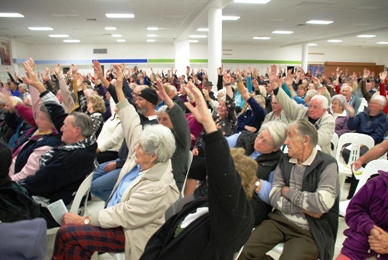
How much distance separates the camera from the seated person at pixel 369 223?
1.62 metres

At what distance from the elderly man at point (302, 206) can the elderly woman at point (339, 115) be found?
9.27 feet

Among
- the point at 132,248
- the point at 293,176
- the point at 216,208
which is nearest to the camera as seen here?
the point at 216,208

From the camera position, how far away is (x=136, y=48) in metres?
19.4

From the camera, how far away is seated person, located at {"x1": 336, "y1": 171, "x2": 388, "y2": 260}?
1.62 m

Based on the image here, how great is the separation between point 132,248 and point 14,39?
18117mm

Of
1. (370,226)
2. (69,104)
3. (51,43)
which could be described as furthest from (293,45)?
(370,226)

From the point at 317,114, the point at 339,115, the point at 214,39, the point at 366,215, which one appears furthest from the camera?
the point at 214,39

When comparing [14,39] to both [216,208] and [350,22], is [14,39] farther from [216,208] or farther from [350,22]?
[216,208]

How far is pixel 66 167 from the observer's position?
2.19 metres

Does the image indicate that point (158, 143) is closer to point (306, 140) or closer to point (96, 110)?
point (306, 140)

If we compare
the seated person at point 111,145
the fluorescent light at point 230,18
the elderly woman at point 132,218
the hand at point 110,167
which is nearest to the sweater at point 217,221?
the elderly woman at point 132,218

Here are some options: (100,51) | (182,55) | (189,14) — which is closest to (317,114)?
(189,14)

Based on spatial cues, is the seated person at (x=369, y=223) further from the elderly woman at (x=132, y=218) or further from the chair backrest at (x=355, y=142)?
the chair backrest at (x=355, y=142)

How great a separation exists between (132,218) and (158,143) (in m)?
0.51
